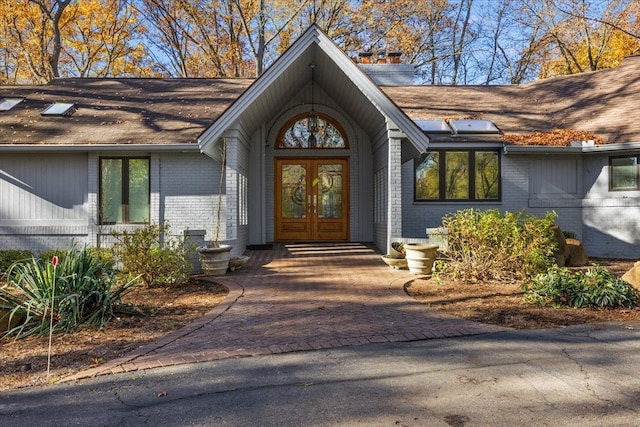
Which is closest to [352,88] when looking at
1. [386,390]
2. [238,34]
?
[386,390]

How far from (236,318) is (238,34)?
23.7 meters

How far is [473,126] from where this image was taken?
13.7 meters

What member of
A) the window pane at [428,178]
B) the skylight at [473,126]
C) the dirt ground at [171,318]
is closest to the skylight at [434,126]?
the skylight at [473,126]

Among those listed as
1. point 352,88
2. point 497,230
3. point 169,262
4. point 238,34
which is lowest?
point 169,262

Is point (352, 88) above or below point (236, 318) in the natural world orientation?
above

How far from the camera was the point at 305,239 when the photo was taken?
15203mm

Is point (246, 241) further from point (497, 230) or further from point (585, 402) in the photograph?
point (585, 402)

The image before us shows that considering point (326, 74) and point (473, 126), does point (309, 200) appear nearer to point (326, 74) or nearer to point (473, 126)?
point (326, 74)

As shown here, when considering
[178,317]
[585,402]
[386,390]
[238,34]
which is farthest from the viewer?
[238,34]

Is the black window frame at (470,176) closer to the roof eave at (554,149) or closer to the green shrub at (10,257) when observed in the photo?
the roof eave at (554,149)

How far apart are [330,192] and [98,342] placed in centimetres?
1055

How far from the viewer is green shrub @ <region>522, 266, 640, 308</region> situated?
6625 millimetres

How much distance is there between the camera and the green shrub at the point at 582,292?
6625 millimetres

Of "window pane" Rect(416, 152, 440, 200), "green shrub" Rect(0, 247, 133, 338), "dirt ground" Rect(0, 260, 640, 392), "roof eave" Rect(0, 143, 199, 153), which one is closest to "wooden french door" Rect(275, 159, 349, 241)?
"window pane" Rect(416, 152, 440, 200)
